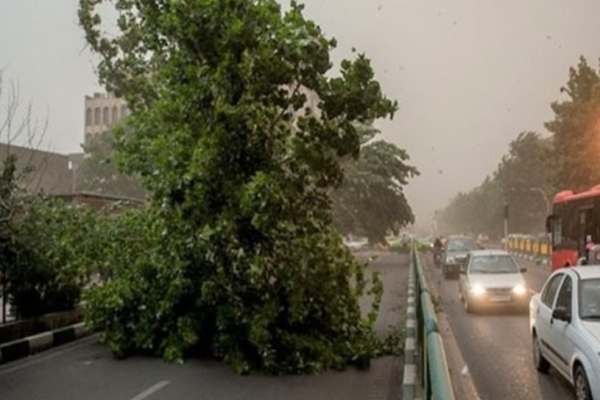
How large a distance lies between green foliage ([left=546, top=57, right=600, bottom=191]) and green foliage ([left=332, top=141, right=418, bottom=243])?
46.8ft

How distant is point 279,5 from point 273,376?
5764 millimetres

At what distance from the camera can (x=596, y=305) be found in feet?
25.7

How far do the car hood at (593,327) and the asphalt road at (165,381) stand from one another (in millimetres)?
2373

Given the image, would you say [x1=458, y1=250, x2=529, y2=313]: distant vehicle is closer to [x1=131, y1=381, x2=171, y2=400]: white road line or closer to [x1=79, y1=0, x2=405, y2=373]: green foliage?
[x1=79, y1=0, x2=405, y2=373]: green foliage

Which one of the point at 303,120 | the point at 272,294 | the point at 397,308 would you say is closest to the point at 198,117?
the point at 303,120

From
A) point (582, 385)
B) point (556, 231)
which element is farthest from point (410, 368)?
point (556, 231)

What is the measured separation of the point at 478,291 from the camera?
666 inches

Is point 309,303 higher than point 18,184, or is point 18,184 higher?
point 18,184

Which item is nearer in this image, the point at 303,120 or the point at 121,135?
the point at 303,120

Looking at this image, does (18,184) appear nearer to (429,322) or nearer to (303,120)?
(303,120)

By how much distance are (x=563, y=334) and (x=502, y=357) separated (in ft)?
11.3

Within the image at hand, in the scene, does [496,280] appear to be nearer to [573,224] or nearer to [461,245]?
[573,224]

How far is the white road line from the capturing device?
845cm

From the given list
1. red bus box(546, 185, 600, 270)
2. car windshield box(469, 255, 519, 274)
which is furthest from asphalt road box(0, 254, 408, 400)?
red bus box(546, 185, 600, 270)
